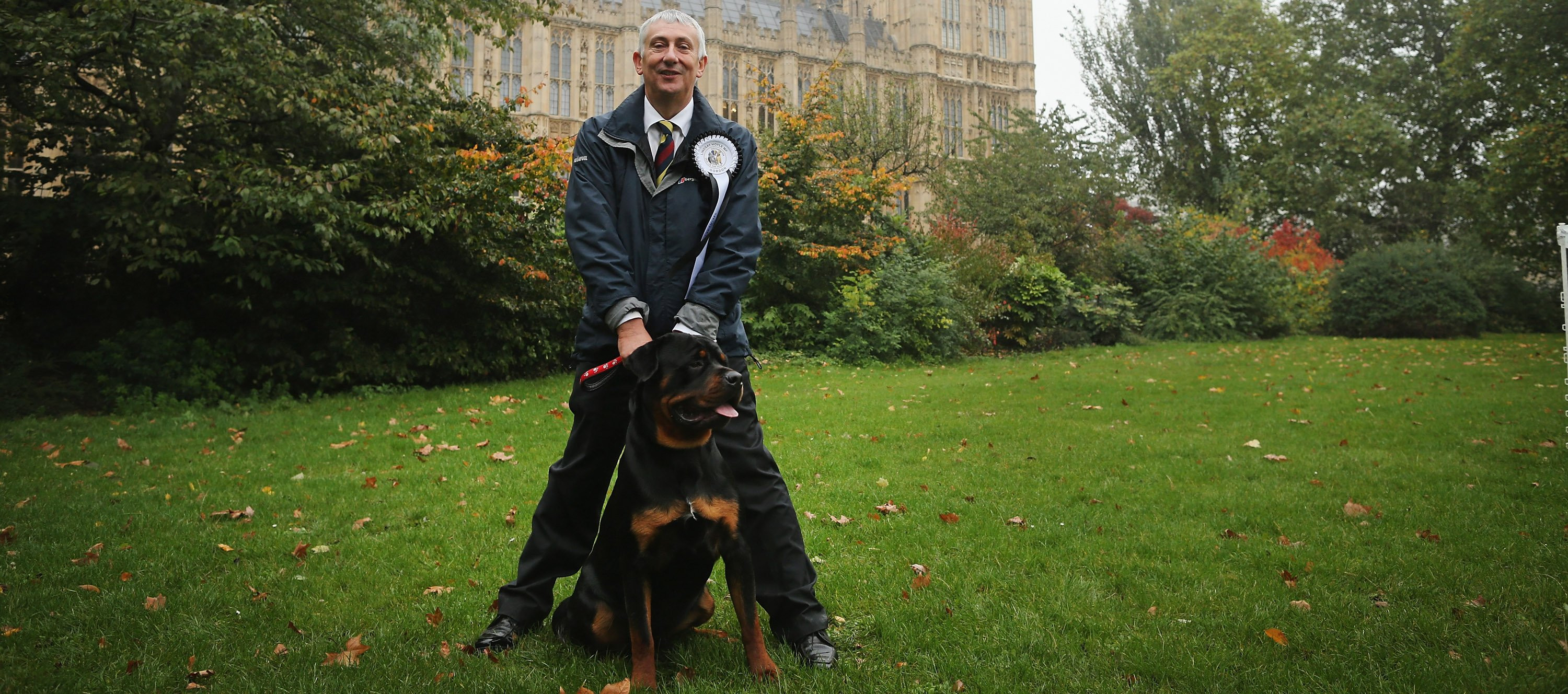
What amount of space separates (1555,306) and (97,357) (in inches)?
1114

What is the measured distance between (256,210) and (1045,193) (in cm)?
1806

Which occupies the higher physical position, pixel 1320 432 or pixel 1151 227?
pixel 1151 227

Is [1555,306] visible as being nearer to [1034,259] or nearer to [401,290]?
[1034,259]

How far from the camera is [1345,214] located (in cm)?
2836

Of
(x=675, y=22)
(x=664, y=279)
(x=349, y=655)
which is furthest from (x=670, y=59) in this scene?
(x=349, y=655)

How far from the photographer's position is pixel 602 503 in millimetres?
3143

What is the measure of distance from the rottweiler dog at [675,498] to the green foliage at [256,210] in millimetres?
7667

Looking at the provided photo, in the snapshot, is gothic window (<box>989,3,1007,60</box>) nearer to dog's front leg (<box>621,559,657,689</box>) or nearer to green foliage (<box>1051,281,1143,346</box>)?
green foliage (<box>1051,281,1143,346</box>)

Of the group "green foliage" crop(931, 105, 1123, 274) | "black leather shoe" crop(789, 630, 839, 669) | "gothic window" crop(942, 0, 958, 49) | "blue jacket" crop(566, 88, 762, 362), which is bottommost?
"black leather shoe" crop(789, 630, 839, 669)

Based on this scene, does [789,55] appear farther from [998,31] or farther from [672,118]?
[672,118]

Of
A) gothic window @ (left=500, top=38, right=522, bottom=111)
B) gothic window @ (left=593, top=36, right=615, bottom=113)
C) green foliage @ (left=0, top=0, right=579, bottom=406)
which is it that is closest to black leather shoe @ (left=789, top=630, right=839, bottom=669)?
green foliage @ (left=0, top=0, right=579, bottom=406)

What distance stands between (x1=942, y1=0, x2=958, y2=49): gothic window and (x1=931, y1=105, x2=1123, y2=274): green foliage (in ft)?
73.1

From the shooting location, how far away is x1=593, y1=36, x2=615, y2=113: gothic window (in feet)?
126

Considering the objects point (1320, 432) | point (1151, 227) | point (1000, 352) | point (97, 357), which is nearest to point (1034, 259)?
point (1000, 352)
